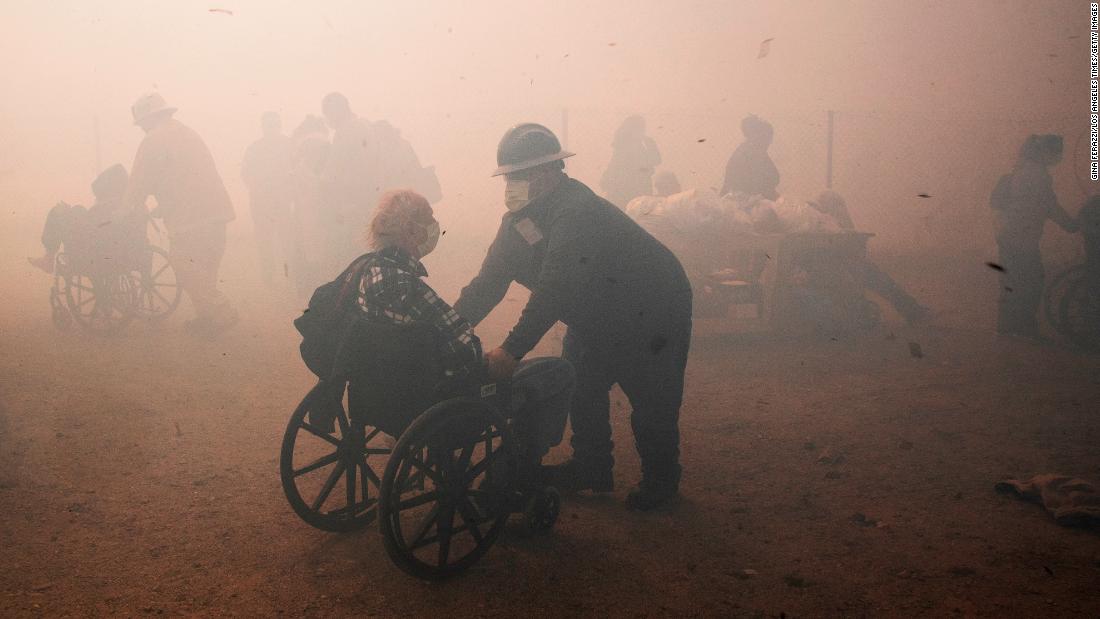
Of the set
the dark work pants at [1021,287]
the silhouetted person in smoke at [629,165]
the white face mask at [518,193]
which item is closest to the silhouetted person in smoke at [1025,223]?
the dark work pants at [1021,287]

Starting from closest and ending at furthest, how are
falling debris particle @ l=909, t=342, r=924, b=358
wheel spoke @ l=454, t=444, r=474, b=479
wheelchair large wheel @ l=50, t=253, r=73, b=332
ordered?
wheel spoke @ l=454, t=444, r=474, b=479, falling debris particle @ l=909, t=342, r=924, b=358, wheelchair large wheel @ l=50, t=253, r=73, b=332

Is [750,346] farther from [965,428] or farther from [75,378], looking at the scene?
[75,378]

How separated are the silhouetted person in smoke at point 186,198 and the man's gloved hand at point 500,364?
6022 mm

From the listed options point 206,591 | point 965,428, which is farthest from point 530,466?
point 965,428

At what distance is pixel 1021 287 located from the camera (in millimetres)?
7664

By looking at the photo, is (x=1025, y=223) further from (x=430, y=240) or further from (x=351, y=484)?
(x=351, y=484)

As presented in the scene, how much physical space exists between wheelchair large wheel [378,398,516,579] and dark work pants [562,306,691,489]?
0.80 meters

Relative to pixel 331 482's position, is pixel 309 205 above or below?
above

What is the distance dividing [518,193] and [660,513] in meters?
1.65

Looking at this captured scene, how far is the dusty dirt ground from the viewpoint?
2941mm

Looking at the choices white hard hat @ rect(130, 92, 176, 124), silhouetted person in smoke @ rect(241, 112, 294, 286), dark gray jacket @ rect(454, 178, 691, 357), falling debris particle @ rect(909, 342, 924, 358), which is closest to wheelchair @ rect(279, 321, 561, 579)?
dark gray jacket @ rect(454, 178, 691, 357)

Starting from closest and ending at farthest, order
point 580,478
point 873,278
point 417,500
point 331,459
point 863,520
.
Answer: point 417,500 → point 331,459 → point 863,520 → point 580,478 → point 873,278

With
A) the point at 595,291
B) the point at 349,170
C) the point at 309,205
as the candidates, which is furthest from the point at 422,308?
the point at 309,205

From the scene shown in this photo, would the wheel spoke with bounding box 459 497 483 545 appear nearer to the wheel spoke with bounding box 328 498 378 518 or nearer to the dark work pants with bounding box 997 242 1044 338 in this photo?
the wheel spoke with bounding box 328 498 378 518
